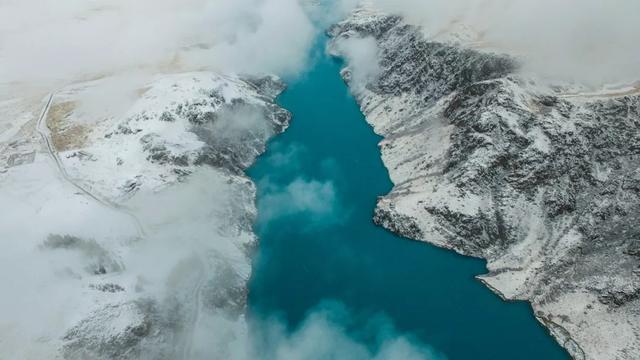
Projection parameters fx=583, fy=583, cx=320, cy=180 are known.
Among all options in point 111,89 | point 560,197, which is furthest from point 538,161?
point 111,89

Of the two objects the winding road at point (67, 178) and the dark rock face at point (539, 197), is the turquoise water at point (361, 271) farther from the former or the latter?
the winding road at point (67, 178)

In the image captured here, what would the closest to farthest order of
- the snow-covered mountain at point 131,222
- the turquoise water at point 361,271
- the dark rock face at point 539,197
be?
the snow-covered mountain at point 131,222, the turquoise water at point 361,271, the dark rock face at point 539,197

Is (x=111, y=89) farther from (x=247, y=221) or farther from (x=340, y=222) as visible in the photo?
(x=340, y=222)

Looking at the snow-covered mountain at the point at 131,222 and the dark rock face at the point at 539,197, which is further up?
the dark rock face at the point at 539,197

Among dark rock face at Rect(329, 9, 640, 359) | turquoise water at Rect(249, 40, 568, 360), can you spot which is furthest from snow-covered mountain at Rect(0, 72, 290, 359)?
dark rock face at Rect(329, 9, 640, 359)

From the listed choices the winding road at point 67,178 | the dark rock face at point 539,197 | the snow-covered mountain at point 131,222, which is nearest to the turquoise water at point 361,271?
the dark rock face at point 539,197

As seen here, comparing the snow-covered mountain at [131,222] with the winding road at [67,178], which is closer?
the snow-covered mountain at [131,222]

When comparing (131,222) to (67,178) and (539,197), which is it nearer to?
(67,178)
